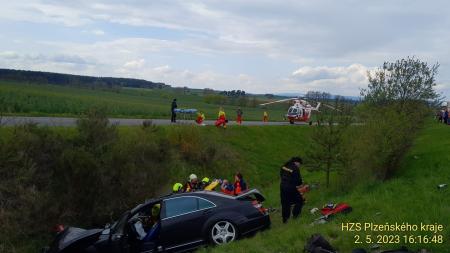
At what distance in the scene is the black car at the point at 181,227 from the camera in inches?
364

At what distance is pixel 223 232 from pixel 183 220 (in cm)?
84

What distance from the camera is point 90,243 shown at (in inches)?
362

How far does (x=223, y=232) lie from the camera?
A: 376 inches

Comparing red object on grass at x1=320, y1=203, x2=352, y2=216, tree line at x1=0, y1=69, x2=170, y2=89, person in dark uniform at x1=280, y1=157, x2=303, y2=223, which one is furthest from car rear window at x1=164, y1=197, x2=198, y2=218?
tree line at x1=0, y1=69, x2=170, y2=89

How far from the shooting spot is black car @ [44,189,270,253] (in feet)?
30.4

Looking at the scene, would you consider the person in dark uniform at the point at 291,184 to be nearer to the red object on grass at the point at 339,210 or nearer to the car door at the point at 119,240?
the red object on grass at the point at 339,210

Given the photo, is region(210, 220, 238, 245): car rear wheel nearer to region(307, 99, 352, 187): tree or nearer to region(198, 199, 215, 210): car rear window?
region(198, 199, 215, 210): car rear window

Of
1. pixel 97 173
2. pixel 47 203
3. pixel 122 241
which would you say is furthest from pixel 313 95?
pixel 122 241

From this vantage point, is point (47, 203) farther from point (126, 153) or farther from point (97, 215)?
point (126, 153)

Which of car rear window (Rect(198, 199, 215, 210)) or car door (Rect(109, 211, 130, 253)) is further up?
car rear window (Rect(198, 199, 215, 210))

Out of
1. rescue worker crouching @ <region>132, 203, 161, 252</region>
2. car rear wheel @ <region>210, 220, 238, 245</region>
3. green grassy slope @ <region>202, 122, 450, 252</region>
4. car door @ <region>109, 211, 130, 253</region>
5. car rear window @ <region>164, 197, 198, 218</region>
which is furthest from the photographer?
car rear window @ <region>164, 197, 198, 218</region>

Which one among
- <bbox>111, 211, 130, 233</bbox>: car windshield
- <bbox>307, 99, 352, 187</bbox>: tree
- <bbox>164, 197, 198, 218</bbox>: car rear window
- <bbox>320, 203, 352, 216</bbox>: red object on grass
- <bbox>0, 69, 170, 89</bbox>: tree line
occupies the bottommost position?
<bbox>111, 211, 130, 233</bbox>: car windshield

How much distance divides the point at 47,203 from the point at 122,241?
261 inches
